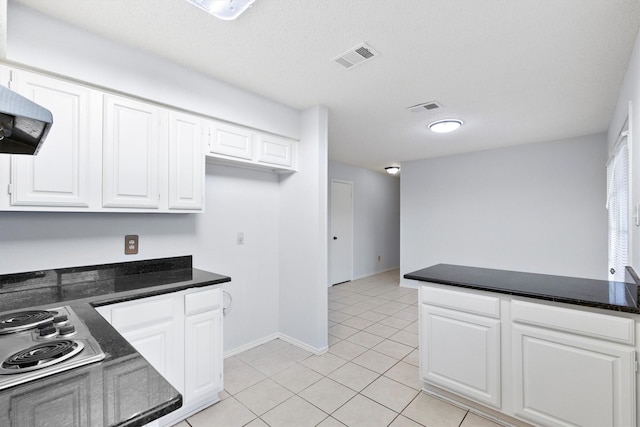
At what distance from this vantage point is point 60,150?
1714 mm

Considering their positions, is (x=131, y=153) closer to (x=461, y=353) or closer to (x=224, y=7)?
(x=224, y=7)

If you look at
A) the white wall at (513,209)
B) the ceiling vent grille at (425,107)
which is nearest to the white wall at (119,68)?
the ceiling vent grille at (425,107)

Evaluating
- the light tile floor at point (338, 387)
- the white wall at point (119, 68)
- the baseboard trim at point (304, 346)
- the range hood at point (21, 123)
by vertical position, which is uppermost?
the white wall at point (119, 68)

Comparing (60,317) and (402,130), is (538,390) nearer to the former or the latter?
(60,317)

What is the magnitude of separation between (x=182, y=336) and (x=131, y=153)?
1.24m

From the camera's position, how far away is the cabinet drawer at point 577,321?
1.48 meters

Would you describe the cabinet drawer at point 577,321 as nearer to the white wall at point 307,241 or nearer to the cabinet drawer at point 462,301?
the cabinet drawer at point 462,301

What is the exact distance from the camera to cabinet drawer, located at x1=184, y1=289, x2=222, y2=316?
1909mm

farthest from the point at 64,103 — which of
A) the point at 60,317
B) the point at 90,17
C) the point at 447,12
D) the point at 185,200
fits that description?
the point at 447,12

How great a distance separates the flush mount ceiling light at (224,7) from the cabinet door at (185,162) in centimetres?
87

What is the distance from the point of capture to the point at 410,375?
2488 millimetres

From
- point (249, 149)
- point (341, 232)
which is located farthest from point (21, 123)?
point (341, 232)

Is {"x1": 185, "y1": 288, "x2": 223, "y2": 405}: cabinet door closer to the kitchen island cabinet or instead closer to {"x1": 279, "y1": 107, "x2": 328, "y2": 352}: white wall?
{"x1": 279, "y1": 107, "x2": 328, "y2": 352}: white wall

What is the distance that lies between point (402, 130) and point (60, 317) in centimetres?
360
